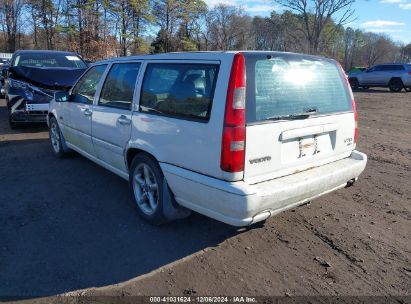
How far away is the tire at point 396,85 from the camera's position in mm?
24855

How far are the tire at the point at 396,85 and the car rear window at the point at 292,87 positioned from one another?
2405 centimetres

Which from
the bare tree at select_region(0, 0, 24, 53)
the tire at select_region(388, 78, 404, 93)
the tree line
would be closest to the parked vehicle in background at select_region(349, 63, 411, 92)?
the tire at select_region(388, 78, 404, 93)

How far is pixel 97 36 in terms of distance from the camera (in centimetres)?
3497

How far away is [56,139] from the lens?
654cm

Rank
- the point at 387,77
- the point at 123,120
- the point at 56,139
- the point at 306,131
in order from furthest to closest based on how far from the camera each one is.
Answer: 1. the point at 387,77
2. the point at 56,139
3. the point at 123,120
4. the point at 306,131

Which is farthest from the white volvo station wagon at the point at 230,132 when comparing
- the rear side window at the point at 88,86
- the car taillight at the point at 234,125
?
the rear side window at the point at 88,86

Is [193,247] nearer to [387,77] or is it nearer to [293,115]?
[293,115]

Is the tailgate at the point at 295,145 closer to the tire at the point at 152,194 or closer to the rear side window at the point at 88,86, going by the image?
the tire at the point at 152,194

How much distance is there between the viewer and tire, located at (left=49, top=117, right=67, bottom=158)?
20.7 ft

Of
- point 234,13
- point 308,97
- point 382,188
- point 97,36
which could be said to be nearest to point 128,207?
point 308,97

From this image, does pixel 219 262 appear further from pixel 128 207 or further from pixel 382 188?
pixel 382 188

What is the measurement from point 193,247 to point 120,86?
2046 millimetres

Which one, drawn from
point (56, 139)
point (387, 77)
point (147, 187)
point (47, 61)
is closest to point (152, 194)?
point (147, 187)

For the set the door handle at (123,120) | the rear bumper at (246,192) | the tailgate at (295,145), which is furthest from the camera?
the door handle at (123,120)
